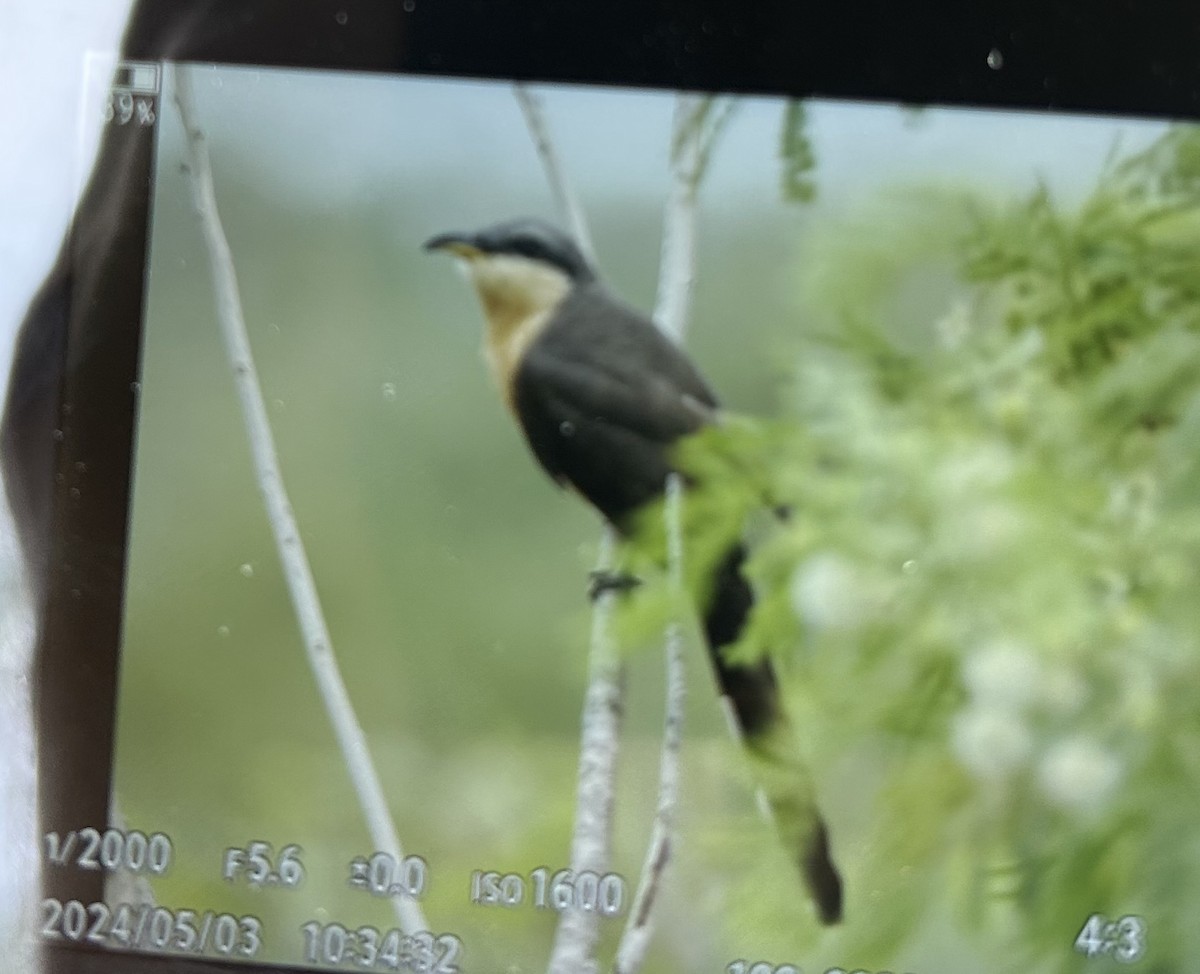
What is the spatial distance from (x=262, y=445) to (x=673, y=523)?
0.22 meters

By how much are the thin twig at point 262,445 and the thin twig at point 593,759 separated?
117mm

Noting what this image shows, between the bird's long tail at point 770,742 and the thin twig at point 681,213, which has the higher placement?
the thin twig at point 681,213

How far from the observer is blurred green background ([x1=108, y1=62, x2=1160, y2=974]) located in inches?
23.9

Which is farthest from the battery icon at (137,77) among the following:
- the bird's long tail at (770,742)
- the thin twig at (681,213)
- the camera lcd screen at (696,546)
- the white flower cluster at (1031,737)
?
the white flower cluster at (1031,737)

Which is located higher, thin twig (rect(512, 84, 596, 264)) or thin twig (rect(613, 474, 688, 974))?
thin twig (rect(512, 84, 596, 264))

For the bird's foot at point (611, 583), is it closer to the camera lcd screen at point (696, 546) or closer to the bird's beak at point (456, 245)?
the camera lcd screen at point (696, 546)

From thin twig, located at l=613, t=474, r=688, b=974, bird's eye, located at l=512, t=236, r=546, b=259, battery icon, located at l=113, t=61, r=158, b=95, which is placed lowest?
thin twig, located at l=613, t=474, r=688, b=974

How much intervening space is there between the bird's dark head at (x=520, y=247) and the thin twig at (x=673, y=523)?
5 cm

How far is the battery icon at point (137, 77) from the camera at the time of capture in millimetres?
647

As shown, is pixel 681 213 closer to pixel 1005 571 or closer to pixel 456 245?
pixel 456 245

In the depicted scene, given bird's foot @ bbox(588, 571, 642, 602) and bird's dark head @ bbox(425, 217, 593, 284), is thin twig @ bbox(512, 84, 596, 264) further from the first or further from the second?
bird's foot @ bbox(588, 571, 642, 602)

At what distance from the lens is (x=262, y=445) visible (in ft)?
2.10

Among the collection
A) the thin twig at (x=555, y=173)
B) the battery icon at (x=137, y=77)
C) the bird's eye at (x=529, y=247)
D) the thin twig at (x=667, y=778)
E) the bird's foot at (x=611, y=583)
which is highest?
the battery icon at (x=137, y=77)

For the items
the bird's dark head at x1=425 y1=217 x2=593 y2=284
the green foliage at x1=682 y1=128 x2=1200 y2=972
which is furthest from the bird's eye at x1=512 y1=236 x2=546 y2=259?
the green foliage at x1=682 y1=128 x2=1200 y2=972
